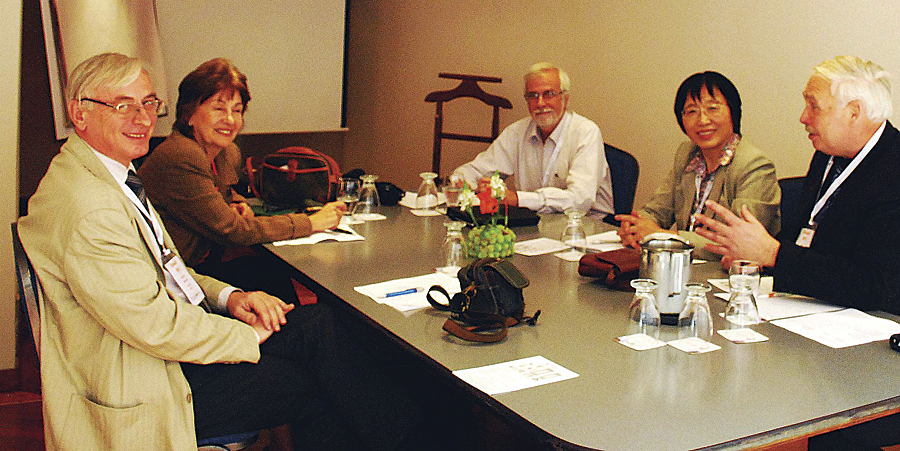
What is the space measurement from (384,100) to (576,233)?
14.6 ft

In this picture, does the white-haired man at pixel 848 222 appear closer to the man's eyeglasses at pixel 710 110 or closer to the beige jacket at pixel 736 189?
the beige jacket at pixel 736 189

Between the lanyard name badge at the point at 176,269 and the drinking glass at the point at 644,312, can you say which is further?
the lanyard name badge at the point at 176,269

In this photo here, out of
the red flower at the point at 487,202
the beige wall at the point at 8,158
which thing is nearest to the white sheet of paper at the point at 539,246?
the red flower at the point at 487,202

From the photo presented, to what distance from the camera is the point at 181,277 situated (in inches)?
85.1

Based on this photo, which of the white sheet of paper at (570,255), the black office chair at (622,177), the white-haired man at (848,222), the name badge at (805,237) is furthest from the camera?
the black office chair at (622,177)

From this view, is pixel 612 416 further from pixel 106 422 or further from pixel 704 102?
pixel 704 102

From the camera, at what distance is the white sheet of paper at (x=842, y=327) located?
1.97 meters

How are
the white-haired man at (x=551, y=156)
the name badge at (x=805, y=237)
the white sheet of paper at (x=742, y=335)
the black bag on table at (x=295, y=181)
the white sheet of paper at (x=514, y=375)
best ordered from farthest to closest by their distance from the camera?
Answer: 1. the white-haired man at (x=551, y=156)
2. the black bag on table at (x=295, y=181)
3. the name badge at (x=805, y=237)
4. the white sheet of paper at (x=742, y=335)
5. the white sheet of paper at (x=514, y=375)

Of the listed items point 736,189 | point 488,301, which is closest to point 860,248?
point 736,189

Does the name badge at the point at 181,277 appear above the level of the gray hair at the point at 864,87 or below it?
below

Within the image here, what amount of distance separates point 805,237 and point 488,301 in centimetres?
102

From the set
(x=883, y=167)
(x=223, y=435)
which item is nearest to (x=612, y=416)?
(x=223, y=435)

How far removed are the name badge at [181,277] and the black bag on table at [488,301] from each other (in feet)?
2.02

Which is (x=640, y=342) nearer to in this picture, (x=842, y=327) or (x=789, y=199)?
(x=842, y=327)
